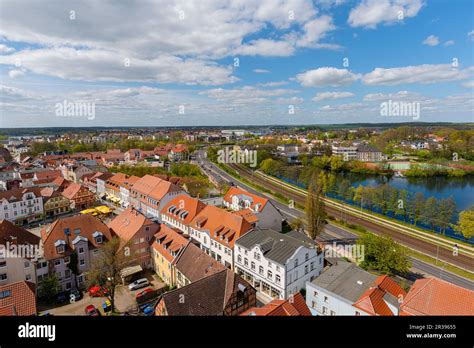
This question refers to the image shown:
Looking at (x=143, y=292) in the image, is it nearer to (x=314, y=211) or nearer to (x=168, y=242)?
(x=168, y=242)

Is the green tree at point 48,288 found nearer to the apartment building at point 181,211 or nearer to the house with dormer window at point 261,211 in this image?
the apartment building at point 181,211

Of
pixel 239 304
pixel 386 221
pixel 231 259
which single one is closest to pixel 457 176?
pixel 386 221

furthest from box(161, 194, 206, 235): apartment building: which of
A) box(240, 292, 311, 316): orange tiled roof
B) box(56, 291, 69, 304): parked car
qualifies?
box(240, 292, 311, 316): orange tiled roof

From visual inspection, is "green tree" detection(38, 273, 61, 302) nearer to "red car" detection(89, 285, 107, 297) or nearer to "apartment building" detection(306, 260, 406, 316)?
"red car" detection(89, 285, 107, 297)

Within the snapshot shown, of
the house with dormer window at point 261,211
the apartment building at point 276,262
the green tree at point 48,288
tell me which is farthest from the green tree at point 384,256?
the green tree at point 48,288

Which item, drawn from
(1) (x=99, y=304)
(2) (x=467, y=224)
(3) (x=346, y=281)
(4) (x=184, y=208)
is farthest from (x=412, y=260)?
(1) (x=99, y=304)
